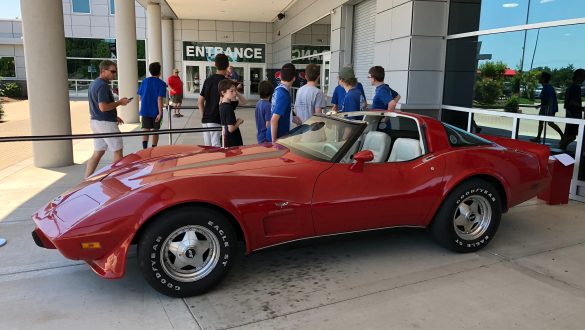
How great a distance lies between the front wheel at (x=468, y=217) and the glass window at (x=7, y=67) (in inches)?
1471

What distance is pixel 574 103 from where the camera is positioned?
20.5 feet

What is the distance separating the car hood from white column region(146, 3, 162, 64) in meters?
17.2

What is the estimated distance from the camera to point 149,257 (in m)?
3.12

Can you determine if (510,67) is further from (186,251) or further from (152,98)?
(186,251)

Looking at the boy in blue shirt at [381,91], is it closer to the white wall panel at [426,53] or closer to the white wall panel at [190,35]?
the white wall panel at [426,53]

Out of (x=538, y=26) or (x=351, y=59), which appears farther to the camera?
(x=351, y=59)

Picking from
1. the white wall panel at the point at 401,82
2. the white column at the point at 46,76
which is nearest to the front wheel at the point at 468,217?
the white wall panel at the point at 401,82

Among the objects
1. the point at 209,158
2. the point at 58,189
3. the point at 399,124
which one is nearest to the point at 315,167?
the point at 209,158

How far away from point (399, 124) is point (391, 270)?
142cm

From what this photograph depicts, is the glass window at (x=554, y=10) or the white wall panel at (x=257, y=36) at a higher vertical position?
the white wall panel at (x=257, y=36)

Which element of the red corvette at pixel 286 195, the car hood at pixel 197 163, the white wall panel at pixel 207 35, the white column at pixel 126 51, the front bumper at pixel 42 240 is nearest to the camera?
the red corvette at pixel 286 195

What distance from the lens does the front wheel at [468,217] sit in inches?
163

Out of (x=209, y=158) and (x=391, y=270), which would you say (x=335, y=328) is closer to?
(x=391, y=270)

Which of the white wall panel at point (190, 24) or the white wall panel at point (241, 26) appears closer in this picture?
the white wall panel at point (190, 24)
